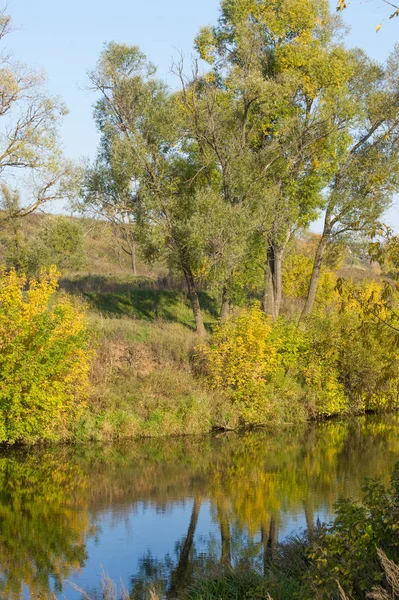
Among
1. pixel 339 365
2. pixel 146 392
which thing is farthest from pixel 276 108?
pixel 146 392

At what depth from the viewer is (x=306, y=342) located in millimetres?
28953

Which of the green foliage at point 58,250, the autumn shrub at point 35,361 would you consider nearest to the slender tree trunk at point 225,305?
the autumn shrub at point 35,361

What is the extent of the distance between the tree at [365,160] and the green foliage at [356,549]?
978 inches

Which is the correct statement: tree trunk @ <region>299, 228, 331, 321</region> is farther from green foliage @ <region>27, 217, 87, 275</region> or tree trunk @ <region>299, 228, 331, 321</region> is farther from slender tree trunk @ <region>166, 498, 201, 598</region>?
slender tree trunk @ <region>166, 498, 201, 598</region>

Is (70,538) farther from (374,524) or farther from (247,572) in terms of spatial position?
(374,524)

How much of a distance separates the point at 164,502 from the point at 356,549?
30.7ft

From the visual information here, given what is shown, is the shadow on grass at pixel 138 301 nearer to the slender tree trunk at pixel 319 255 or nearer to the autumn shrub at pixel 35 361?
the slender tree trunk at pixel 319 255

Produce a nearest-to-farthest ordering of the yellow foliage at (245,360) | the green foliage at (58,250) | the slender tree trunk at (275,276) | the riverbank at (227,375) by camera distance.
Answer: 1. the riverbank at (227,375)
2. the yellow foliage at (245,360)
3. the slender tree trunk at (275,276)
4. the green foliage at (58,250)

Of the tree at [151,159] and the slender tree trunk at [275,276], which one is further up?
the tree at [151,159]

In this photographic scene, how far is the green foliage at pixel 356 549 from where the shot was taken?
7852 millimetres

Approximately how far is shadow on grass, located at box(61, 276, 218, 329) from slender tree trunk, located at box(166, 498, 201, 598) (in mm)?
18425

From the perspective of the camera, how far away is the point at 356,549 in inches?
314

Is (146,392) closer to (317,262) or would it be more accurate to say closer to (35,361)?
(35,361)

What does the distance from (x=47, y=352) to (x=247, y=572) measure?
1184 cm
